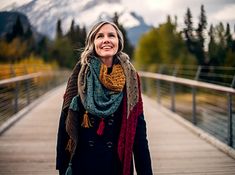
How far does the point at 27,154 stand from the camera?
13.4ft

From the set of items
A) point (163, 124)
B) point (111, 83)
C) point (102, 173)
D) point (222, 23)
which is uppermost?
point (222, 23)

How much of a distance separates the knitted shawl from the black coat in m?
0.04

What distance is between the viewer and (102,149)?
6.36 ft

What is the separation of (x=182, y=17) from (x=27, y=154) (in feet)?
9.05

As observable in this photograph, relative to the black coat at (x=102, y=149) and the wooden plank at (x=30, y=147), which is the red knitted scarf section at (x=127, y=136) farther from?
the wooden plank at (x=30, y=147)

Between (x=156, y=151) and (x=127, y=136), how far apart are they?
93.8 inches

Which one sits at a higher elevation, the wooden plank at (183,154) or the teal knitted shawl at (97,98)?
the teal knitted shawl at (97,98)

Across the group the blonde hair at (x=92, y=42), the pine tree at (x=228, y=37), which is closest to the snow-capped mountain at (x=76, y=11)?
the blonde hair at (x=92, y=42)

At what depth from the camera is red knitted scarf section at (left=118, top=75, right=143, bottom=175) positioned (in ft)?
6.29

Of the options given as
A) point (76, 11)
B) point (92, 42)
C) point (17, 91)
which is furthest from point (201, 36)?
point (92, 42)

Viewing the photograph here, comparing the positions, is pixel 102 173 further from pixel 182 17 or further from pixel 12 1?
pixel 182 17

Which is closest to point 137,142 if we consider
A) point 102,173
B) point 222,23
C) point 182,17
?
point 102,173

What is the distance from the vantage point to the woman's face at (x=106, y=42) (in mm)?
1937

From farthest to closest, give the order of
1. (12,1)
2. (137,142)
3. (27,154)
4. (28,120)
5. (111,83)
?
1. (28,120)
2. (27,154)
3. (12,1)
4. (137,142)
5. (111,83)
